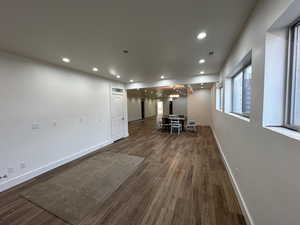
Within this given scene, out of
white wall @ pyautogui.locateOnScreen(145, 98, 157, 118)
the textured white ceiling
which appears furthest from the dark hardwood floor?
white wall @ pyautogui.locateOnScreen(145, 98, 157, 118)

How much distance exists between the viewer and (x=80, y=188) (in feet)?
7.30

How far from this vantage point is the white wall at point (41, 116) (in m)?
2.36

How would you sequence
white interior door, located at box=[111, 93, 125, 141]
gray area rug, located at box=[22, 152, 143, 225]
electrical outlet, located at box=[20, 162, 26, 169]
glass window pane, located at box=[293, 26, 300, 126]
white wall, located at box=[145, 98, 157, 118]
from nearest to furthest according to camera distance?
glass window pane, located at box=[293, 26, 300, 126] → gray area rug, located at box=[22, 152, 143, 225] → electrical outlet, located at box=[20, 162, 26, 169] → white interior door, located at box=[111, 93, 125, 141] → white wall, located at box=[145, 98, 157, 118]

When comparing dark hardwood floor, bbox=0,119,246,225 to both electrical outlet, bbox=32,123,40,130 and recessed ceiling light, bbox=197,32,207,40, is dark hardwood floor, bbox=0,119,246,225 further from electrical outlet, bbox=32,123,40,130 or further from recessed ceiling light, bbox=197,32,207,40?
recessed ceiling light, bbox=197,32,207,40

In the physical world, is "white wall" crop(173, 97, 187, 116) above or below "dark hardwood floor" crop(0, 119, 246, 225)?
above

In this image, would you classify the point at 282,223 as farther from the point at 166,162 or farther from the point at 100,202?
the point at 166,162

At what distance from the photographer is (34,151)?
2.73 metres

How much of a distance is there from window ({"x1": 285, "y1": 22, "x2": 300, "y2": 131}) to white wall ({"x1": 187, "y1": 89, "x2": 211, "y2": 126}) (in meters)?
6.99

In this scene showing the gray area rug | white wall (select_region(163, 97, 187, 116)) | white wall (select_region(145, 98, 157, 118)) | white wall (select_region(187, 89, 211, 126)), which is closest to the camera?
the gray area rug

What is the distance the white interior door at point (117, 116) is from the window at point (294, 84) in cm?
494

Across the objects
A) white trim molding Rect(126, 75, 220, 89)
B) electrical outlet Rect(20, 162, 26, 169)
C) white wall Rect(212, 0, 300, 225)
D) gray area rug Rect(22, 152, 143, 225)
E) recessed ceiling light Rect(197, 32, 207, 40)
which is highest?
recessed ceiling light Rect(197, 32, 207, 40)

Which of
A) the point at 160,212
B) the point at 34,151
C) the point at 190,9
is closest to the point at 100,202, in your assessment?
the point at 160,212

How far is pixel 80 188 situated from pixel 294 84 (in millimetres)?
3272

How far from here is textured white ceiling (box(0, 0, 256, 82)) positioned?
131 centimetres
